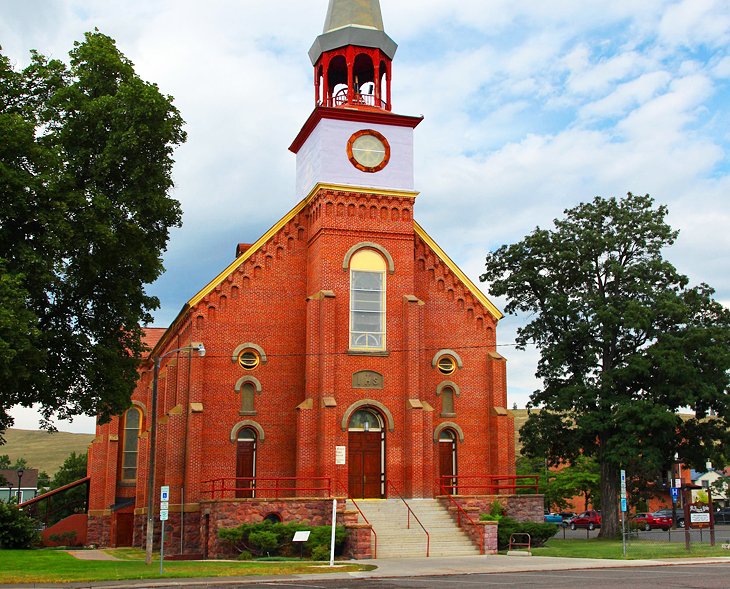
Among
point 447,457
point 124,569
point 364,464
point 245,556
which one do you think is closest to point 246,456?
point 364,464

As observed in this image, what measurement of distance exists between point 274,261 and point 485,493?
44.1 feet

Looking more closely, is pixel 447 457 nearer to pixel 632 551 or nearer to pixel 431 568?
pixel 632 551

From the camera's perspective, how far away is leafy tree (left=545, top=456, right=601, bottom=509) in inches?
2692

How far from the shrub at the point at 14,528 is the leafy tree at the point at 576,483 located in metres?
41.6

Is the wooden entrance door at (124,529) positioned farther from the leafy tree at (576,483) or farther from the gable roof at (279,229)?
the leafy tree at (576,483)

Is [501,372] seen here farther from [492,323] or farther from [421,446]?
[421,446]

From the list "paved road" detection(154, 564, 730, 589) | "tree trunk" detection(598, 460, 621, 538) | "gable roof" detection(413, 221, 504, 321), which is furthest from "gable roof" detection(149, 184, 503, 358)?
"paved road" detection(154, 564, 730, 589)

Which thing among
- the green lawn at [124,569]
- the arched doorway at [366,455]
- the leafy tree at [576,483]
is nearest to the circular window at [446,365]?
the arched doorway at [366,455]

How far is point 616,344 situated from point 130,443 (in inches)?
1059

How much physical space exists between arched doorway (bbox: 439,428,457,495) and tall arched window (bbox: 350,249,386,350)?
5.04 metres

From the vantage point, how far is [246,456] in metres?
35.7

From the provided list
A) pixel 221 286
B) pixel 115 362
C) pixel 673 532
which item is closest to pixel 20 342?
pixel 115 362

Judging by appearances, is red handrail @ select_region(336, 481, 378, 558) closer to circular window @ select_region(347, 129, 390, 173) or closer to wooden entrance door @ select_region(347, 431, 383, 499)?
wooden entrance door @ select_region(347, 431, 383, 499)

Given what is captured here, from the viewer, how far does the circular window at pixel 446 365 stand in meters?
38.3
